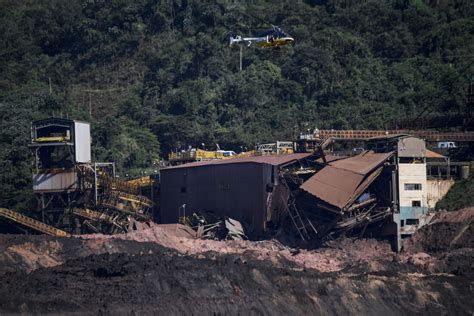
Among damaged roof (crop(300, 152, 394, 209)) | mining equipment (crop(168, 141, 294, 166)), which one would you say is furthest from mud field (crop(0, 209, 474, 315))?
mining equipment (crop(168, 141, 294, 166))

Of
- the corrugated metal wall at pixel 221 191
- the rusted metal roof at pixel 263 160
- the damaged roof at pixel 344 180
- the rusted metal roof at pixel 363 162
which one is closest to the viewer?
the damaged roof at pixel 344 180

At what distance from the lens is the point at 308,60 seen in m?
141

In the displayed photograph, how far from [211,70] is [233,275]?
73353mm

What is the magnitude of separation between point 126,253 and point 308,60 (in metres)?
61.0

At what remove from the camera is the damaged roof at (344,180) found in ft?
304

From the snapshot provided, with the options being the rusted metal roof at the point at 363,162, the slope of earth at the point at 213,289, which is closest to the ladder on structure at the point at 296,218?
the rusted metal roof at the point at 363,162

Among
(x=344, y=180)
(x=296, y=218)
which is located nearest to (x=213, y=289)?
(x=344, y=180)

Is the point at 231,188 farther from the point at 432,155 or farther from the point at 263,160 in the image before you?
the point at 432,155

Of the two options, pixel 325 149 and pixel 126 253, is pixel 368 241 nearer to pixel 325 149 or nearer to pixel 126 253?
pixel 325 149

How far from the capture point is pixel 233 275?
2864 inches

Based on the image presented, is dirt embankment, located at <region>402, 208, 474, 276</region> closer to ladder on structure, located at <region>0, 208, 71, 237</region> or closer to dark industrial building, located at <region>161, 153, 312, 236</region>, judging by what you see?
dark industrial building, located at <region>161, 153, 312, 236</region>

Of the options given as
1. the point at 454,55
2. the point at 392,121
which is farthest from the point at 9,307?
the point at 454,55

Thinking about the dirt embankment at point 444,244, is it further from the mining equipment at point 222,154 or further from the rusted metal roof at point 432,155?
the mining equipment at point 222,154

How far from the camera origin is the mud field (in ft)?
216
